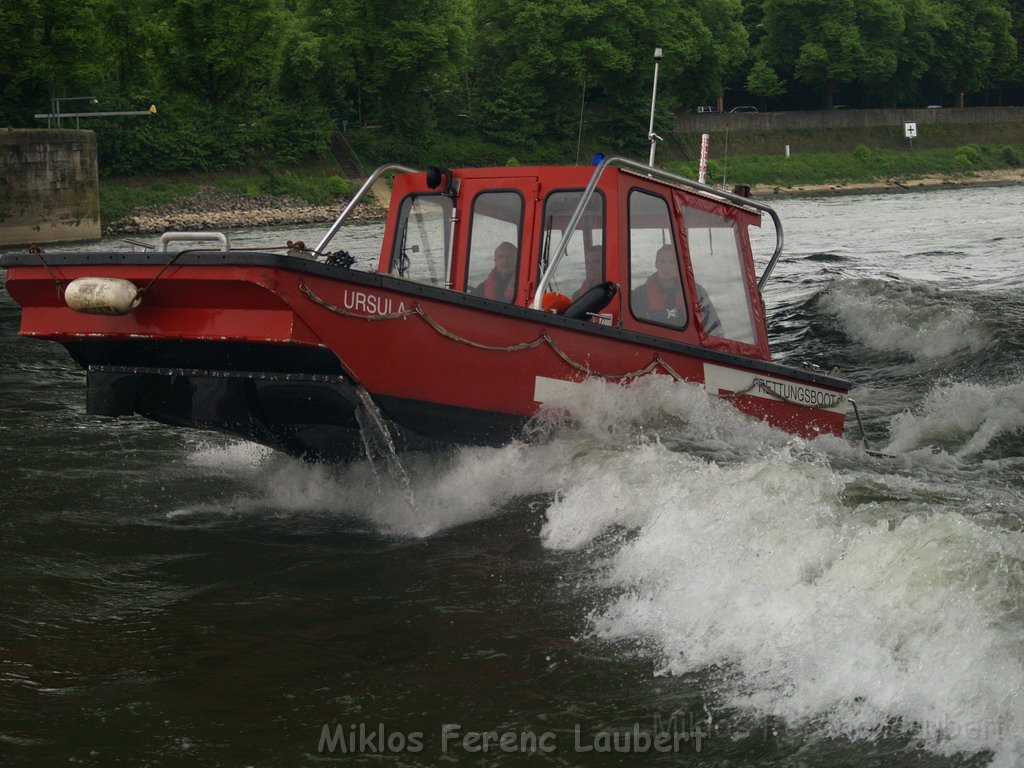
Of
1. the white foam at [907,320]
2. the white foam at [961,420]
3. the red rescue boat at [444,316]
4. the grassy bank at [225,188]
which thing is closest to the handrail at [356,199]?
the red rescue boat at [444,316]

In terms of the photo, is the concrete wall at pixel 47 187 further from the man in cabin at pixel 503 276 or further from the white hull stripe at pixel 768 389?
the white hull stripe at pixel 768 389

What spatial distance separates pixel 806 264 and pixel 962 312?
11.2 m

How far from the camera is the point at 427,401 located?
784cm

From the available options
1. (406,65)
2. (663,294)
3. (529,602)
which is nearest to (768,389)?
(663,294)

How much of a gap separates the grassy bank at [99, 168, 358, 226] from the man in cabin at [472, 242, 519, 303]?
4178cm

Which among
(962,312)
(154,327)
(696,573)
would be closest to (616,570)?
(696,573)

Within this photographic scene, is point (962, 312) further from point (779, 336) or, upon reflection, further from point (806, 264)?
point (806, 264)

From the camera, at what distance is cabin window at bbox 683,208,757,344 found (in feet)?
31.6

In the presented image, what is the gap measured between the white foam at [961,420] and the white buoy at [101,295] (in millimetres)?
6987

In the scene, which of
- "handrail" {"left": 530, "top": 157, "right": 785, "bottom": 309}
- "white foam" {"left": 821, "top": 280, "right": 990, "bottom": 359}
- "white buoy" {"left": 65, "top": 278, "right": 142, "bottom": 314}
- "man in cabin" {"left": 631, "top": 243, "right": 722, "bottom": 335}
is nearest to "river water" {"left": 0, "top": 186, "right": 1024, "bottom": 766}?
"man in cabin" {"left": 631, "top": 243, "right": 722, "bottom": 335}

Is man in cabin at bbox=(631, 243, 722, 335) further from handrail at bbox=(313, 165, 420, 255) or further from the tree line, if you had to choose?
the tree line

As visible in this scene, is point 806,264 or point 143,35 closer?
point 806,264

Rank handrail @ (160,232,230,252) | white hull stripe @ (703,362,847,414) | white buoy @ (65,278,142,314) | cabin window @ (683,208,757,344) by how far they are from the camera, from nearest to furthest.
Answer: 1. handrail @ (160,232,230,252)
2. white buoy @ (65,278,142,314)
3. white hull stripe @ (703,362,847,414)
4. cabin window @ (683,208,757,344)

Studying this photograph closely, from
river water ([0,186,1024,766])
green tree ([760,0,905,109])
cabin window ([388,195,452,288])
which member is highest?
green tree ([760,0,905,109])
